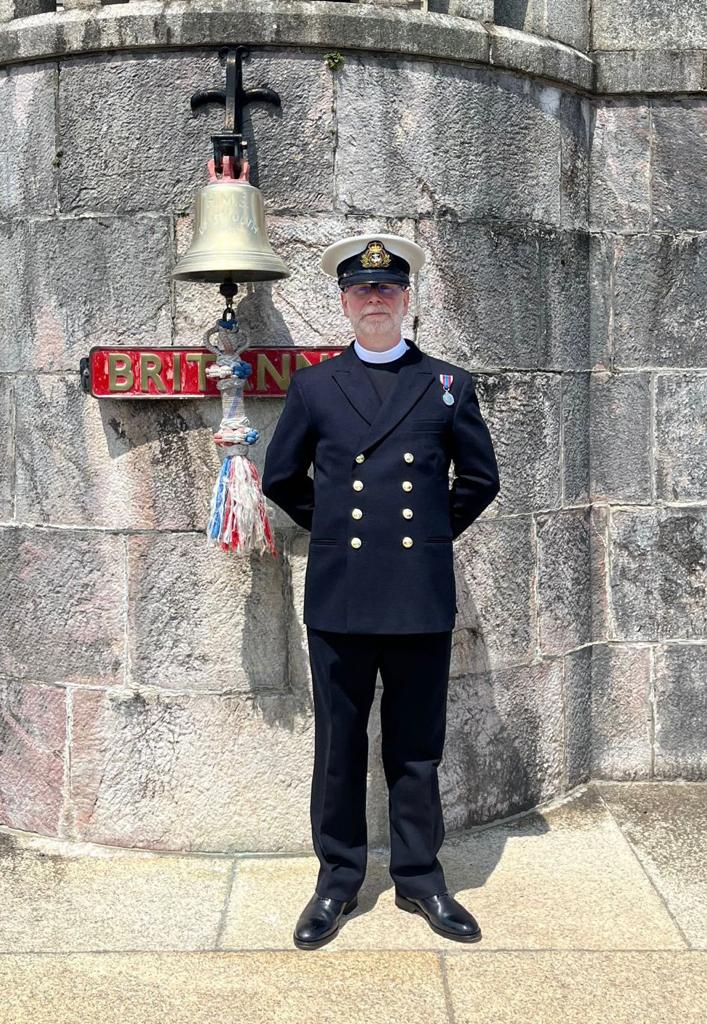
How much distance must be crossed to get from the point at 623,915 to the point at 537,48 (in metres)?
3.13

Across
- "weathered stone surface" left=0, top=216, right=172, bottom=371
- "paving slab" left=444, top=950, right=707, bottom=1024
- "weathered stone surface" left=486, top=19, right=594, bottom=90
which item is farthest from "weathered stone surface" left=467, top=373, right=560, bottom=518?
"paving slab" left=444, top=950, right=707, bottom=1024

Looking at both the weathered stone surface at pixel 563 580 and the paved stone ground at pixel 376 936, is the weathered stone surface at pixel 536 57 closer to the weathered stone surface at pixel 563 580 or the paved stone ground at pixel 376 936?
the weathered stone surface at pixel 563 580

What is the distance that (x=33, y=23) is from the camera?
454 cm

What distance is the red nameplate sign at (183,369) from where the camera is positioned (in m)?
4.46

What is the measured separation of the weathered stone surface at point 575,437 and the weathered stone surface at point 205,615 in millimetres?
1288

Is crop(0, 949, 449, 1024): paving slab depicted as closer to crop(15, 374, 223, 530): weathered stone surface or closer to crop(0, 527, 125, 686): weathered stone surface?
crop(0, 527, 125, 686): weathered stone surface

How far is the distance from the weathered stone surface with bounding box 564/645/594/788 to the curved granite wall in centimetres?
13

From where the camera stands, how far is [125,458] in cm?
458

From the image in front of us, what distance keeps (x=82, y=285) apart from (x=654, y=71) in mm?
2465

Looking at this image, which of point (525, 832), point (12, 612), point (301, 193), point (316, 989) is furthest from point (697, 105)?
point (316, 989)

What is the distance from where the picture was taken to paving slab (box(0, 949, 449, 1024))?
341cm

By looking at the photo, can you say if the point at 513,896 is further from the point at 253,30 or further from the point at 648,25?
the point at 648,25

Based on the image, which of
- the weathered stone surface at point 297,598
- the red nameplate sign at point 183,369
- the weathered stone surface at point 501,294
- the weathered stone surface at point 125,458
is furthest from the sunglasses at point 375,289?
the weathered stone surface at point 297,598

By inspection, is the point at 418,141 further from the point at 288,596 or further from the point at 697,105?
the point at 288,596
